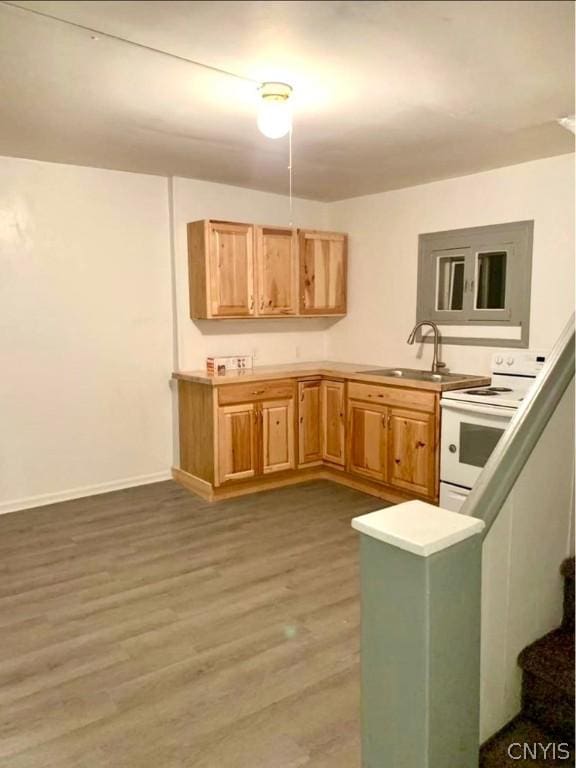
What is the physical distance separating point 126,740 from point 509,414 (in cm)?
266

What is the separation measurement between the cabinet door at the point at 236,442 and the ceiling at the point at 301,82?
5.95 feet

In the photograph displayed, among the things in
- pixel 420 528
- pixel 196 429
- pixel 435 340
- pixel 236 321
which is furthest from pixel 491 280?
pixel 420 528

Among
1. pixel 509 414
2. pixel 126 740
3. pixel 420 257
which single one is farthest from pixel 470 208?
pixel 126 740

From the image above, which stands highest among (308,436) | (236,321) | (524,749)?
(236,321)

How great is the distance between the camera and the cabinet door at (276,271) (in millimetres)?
4703

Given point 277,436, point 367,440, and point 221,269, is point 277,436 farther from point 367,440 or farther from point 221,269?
point 221,269

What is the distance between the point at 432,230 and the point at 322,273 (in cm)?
104

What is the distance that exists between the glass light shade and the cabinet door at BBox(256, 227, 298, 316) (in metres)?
1.91

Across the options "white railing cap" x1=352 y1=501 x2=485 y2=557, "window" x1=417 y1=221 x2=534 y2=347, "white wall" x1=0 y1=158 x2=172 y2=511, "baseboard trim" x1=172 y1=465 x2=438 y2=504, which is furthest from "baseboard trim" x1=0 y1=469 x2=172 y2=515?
"white railing cap" x1=352 y1=501 x2=485 y2=557

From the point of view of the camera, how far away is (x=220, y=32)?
6.74ft

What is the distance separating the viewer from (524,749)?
171 centimetres

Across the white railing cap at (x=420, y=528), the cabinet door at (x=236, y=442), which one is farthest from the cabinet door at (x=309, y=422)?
the white railing cap at (x=420, y=528)

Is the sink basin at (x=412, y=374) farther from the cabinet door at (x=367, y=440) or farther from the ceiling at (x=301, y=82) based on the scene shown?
the ceiling at (x=301, y=82)

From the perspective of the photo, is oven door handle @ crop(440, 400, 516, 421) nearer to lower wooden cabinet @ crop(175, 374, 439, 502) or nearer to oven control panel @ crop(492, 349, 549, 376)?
lower wooden cabinet @ crop(175, 374, 439, 502)
